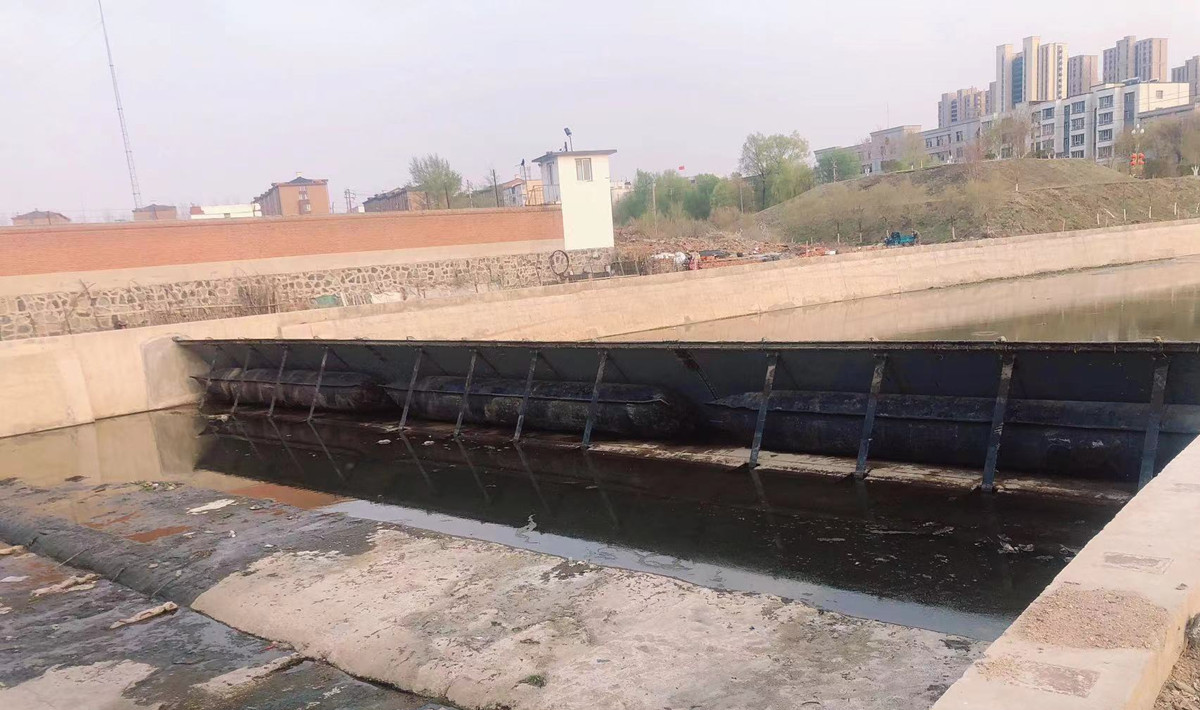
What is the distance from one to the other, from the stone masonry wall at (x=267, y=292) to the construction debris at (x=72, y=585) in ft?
69.6

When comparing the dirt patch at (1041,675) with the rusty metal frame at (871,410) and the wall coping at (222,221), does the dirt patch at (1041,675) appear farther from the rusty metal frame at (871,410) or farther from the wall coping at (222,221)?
the wall coping at (222,221)

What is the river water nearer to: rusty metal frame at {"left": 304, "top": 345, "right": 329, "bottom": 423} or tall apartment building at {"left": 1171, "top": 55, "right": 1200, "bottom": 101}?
rusty metal frame at {"left": 304, "top": 345, "right": 329, "bottom": 423}

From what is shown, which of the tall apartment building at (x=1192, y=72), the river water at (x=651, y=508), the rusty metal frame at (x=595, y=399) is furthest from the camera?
the tall apartment building at (x=1192, y=72)

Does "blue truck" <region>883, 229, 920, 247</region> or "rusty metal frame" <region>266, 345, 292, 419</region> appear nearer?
"rusty metal frame" <region>266, 345, 292, 419</region>

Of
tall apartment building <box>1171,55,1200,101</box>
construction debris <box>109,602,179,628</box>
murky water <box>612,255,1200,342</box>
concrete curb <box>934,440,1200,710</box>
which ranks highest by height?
tall apartment building <box>1171,55,1200,101</box>

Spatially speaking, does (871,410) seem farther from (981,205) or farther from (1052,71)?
(1052,71)

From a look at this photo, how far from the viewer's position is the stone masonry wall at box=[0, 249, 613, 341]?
84.4ft

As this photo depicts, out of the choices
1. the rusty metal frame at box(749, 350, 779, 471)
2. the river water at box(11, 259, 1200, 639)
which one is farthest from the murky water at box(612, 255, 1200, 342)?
the river water at box(11, 259, 1200, 639)

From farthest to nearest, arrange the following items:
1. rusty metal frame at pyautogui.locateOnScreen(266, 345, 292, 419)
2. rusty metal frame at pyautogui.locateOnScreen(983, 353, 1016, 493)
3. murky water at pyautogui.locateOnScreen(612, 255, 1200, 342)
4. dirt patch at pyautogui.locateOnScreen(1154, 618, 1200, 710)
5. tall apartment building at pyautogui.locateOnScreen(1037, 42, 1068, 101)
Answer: tall apartment building at pyautogui.locateOnScreen(1037, 42, 1068, 101) < murky water at pyautogui.locateOnScreen(612, 255, 1200, 342) < rusty metal frame at pyautogui.locateOnScreen(266, 345, 292, 419) < rusty metal frame at pyautogui.locateOnScreen(983, 353, 1016, 493) < dirt patch at pyautogui.locateOnScreen(1154, 618, 1200, 710)

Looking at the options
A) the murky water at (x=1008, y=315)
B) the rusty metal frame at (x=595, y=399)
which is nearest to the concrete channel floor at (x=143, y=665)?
the rusty metal frame at (x=595, y=399)

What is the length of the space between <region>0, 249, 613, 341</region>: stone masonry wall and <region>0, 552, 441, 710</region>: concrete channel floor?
2218 cm

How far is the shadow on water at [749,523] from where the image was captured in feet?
21.3

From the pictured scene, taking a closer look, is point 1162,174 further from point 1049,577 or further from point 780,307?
point 1049,577

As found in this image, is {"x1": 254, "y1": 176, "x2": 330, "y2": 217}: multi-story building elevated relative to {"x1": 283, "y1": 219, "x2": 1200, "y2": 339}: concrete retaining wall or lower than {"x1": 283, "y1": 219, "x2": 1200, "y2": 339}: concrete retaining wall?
elevated
